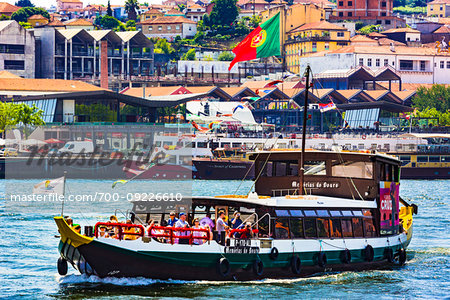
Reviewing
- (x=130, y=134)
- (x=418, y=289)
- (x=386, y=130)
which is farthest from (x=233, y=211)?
(x=386, y=130)

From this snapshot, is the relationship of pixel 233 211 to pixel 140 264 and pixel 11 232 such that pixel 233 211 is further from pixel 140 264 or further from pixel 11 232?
pixel 11 232

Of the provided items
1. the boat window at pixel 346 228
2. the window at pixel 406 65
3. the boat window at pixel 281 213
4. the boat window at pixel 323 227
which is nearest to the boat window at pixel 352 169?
the boat window at pixel 346 228

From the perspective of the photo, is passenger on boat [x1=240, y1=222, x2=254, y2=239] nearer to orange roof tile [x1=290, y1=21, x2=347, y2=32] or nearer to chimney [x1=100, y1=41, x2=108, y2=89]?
chimney [x1=100, y1=41, x2=108, y2=89]

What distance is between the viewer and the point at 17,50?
13138cm

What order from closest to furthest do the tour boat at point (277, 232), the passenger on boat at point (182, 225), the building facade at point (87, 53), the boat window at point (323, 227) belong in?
the tour boat at point (277, 232), the passenger on boat at point (182, 225), the boat window at point (323, 227), the building facade at point (87, 53)

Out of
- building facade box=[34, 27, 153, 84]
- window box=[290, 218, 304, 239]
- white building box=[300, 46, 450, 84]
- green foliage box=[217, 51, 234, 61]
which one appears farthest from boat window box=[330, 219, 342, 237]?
green foliage box=[217, 51, 234, 61]

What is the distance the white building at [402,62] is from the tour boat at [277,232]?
111931 millimetres

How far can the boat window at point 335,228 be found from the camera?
27594 mm

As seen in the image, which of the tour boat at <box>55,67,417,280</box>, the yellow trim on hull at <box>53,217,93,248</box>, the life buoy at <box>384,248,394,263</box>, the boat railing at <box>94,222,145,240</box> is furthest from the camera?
the life buoy at <box>384,248,394,263</box>

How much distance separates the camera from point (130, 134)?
89.4 m

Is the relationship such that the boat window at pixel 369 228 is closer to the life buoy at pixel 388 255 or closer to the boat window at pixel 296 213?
the life buoy at pixel 388 255

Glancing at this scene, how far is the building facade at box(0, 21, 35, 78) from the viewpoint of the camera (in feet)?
426

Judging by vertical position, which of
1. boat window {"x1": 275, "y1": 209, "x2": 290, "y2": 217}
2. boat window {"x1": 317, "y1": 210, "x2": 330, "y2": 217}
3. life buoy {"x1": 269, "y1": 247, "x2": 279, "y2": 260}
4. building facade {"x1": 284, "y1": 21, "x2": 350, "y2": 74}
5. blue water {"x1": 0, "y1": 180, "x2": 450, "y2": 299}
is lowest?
blue water {"x1": 0, "y1": 180, "x2": 450, "y2": 299}

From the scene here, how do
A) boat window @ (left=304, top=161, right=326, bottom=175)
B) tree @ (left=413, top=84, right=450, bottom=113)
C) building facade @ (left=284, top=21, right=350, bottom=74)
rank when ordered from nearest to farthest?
boat window @ (left=304, top=161, right=326, bottom=175) → tree @ (left=413, top=84, right=450, bottom=113) → building facade @ (left=284, top=21, right=350, bottom=74)
